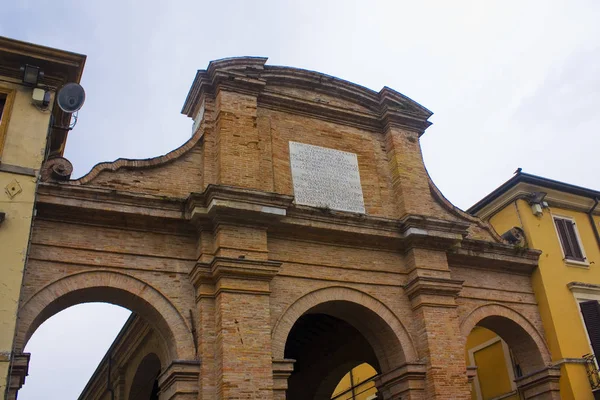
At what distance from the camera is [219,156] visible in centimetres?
1310

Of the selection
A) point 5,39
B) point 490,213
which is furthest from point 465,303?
point 5,39

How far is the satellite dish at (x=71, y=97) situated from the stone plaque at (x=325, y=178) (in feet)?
15.2

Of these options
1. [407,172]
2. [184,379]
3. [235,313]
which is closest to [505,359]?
[407,172]

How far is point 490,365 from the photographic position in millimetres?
17266

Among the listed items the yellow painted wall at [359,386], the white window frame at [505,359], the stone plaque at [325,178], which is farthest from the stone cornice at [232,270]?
the yellow painted wall at [359,386]

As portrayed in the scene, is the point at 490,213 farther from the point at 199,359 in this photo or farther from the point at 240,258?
the point at 199,359

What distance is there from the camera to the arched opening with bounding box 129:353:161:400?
15680mm

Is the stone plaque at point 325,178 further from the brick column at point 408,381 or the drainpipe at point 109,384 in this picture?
the drainpipe at point 109,384

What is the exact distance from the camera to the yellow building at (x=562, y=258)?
1520 centimetres

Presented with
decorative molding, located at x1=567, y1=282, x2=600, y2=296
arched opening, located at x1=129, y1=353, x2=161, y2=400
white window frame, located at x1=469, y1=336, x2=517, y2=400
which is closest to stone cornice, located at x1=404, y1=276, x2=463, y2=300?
white window frame, located at x1=469, y1=336, x2=517, y2=400

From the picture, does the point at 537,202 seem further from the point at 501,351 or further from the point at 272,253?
the point at 272,253

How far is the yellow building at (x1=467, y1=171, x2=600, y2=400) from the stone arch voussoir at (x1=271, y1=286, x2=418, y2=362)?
439cm

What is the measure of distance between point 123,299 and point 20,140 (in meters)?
3.34

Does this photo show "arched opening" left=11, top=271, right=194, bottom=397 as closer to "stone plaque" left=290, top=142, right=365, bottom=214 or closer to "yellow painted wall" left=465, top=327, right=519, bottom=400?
"stone plaque" left=290, top=142, right=365, bottom=214
